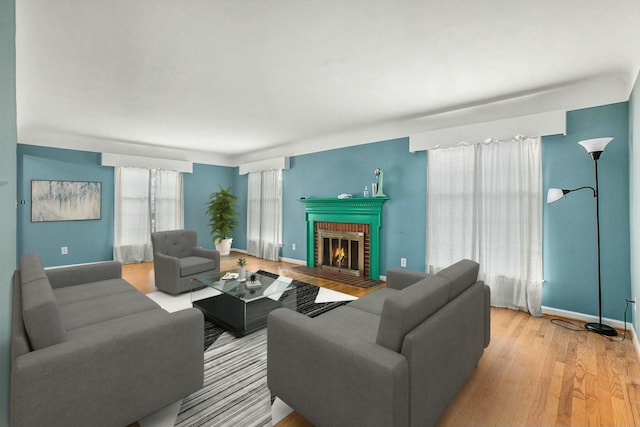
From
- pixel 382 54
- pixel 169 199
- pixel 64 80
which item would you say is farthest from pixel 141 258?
pixel 382 54

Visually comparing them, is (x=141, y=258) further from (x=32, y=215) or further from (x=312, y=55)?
(x=312, y=55)

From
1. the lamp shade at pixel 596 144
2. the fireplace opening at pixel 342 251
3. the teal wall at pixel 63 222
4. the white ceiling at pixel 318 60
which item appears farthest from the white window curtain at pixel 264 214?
the lamp shade at pixel 596 144

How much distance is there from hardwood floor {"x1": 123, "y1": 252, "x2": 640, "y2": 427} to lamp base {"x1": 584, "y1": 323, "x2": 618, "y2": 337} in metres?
0.08

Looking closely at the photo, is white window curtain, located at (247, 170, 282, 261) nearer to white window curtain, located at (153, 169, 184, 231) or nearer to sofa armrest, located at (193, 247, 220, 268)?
white window curtain, located at (153, 169, 184, 231)

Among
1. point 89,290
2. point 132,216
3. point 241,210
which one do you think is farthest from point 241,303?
point 241,210

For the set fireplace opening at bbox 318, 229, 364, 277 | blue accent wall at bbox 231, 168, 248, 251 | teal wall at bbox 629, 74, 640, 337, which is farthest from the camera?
blue accent wall at bbox 231, 168, 248, 251

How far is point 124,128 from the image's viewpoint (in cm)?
483

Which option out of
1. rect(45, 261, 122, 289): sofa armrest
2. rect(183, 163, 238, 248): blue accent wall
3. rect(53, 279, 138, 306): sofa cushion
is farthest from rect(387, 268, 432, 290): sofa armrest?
rect(183, 163, 238, 248): blue accent wall

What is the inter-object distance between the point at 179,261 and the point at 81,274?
3.36 ft

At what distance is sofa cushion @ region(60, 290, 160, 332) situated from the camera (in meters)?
1.96

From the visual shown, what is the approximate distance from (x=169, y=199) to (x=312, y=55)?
5.31 meters

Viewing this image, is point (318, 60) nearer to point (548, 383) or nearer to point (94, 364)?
point (94, 364)

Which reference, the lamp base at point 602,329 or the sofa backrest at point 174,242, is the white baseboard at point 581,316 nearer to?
the lamp base at point 602,329

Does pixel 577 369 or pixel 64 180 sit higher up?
pixel 64 180
